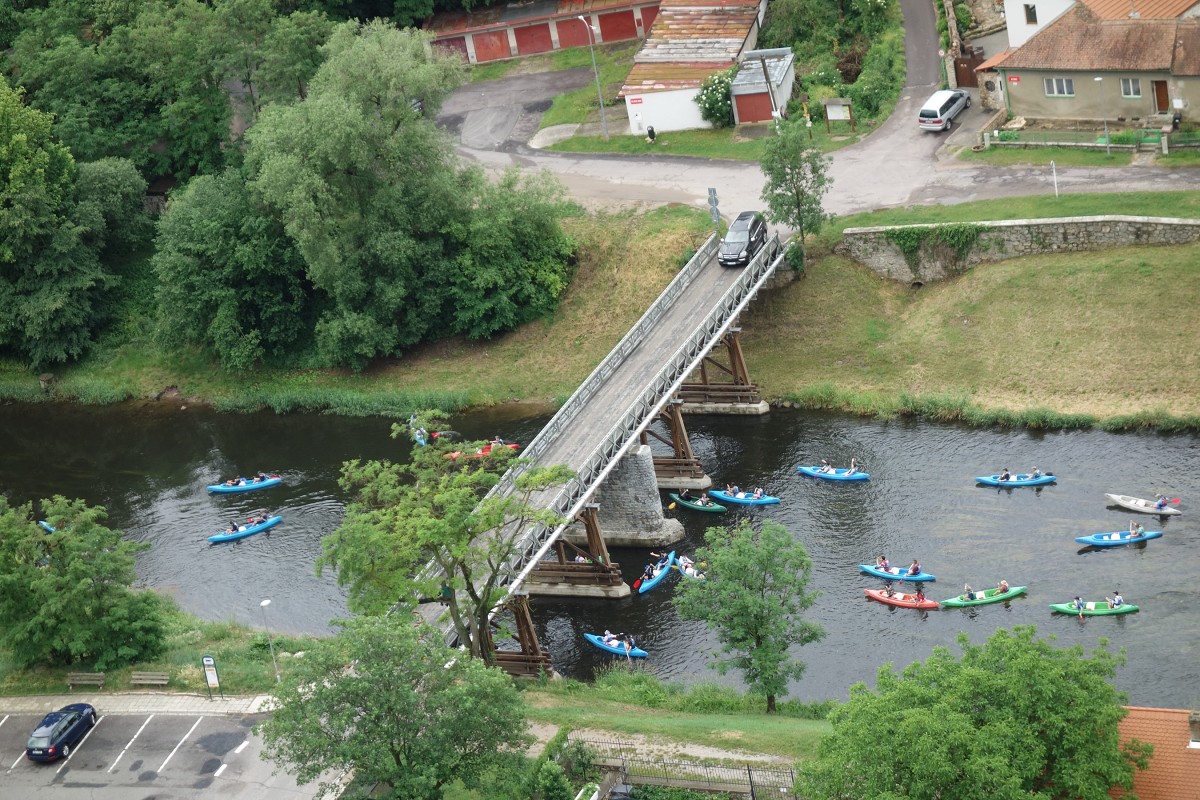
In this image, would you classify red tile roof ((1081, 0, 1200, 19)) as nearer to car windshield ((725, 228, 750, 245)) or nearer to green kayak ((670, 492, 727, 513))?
car windshield ((725, 228, 750, 245))

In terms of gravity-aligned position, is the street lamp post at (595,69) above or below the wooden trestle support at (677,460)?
above

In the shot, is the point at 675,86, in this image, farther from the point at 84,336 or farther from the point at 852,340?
the point at 84,336

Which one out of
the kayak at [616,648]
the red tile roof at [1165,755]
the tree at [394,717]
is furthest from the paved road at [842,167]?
the tree at [394,717]

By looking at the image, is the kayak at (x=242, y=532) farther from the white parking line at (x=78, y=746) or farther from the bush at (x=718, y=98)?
the bush at (x=718, y=98)

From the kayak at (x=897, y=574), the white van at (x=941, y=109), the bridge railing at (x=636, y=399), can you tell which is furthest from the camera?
the white van at (x=941, y=109)

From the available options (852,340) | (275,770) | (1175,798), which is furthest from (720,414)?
(1175,798)
